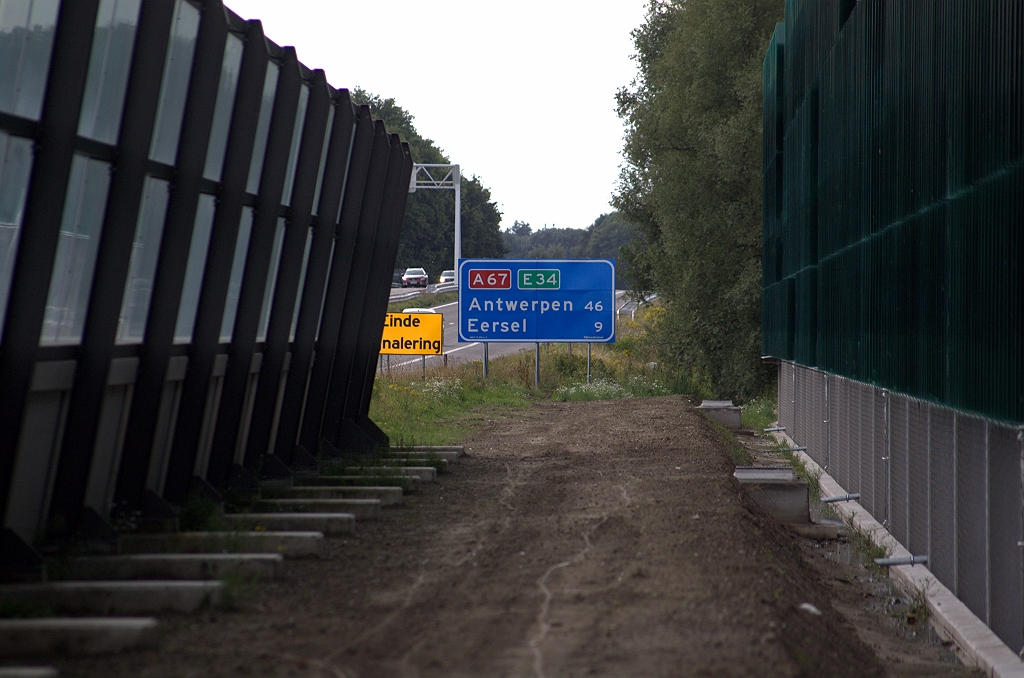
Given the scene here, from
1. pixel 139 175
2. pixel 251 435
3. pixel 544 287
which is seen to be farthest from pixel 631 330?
pixel 139 175

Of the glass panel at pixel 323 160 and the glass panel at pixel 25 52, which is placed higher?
the glass panel at pixel 323 160

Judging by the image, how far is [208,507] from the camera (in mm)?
9109

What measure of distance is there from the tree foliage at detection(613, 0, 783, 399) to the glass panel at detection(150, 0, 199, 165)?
21.6m

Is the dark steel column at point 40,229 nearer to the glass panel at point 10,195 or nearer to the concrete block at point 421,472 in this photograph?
the glass panel at point 10,195

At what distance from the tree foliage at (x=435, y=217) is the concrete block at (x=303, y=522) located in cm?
8675

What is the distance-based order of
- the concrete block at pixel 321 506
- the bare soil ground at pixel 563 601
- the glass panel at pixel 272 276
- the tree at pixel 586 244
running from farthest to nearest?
the tree at pixel 586 244, the glass panel at pixel 272 276, the concrete block at pixel 321 506, the bare soil ground at pixel 563 601

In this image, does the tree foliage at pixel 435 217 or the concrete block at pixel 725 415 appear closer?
the concrete block at pixel 725 415

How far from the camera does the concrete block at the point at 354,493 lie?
10938 millimetres

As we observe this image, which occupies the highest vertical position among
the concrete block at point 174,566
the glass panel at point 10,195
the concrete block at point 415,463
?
the glass panel at point 10,195

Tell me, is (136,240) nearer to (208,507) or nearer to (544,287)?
(208,507)

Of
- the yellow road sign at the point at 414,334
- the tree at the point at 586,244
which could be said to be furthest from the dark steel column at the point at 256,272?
the tree at the point at 586,244

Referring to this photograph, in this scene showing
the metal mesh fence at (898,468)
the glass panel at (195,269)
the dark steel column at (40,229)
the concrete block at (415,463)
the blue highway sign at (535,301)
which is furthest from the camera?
the blue highway sign at (535,301)

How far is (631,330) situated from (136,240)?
41.7 metres

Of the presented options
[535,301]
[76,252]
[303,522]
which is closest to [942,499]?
[303,522]
